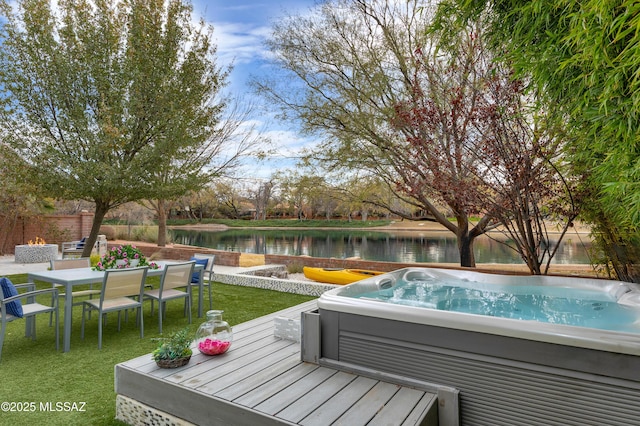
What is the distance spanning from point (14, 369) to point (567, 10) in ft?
14.1

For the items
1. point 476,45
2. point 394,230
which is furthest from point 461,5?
point 394,230

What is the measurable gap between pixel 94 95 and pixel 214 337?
582cm

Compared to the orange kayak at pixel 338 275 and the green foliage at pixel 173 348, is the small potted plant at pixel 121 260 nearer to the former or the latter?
the green foliage at pixel 173 348

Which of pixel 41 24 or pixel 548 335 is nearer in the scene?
pixel 548 335

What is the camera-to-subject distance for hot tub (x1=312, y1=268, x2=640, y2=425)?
5.19 feet

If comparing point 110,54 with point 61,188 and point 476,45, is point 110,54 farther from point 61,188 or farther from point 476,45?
point 476,45

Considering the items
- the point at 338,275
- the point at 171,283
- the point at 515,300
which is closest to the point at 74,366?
the point at 171,283

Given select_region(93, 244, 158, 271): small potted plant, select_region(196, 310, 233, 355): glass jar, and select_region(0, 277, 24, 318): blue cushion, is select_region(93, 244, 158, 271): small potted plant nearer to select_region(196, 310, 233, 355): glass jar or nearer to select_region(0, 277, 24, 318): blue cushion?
select_region(0, 277, 24, 318): blue cushion

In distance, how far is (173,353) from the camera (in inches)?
85.8

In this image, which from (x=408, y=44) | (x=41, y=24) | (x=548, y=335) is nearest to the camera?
(x=548, y=335)

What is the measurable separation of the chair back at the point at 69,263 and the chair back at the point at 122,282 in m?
1.35

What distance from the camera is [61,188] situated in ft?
20.0

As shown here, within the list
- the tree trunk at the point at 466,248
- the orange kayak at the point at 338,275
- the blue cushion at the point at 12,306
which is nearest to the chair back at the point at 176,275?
the blue cushion at the point at 12,306

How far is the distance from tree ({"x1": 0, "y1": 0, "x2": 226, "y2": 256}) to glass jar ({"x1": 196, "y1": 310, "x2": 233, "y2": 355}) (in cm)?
461
